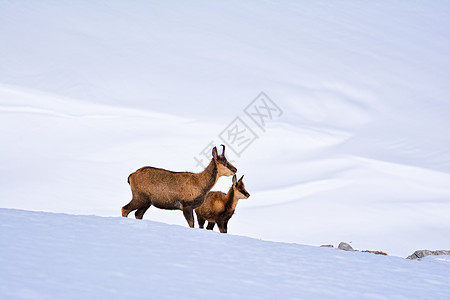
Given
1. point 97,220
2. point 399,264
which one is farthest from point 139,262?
point 399,264

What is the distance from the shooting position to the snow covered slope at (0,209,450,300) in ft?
22.4

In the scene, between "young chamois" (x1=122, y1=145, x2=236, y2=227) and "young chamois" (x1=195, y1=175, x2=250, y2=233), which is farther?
"young chamois" (x1=195, y1=175, x2=250, y2=233)

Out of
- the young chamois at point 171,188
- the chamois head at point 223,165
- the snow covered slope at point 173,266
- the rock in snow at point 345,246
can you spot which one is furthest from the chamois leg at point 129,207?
the rock in snow at point 345,246

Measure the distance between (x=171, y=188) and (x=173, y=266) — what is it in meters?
4.91

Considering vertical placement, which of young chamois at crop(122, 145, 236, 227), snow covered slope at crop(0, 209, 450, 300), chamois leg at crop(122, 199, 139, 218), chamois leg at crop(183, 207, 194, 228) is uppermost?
young chamois at crop(122, 145, 236, 227)

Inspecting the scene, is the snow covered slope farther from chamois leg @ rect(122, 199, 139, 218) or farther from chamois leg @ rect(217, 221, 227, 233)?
chamois leg @ rect(217, 221, 227, 233)

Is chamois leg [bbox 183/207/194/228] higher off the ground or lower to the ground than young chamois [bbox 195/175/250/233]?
lower

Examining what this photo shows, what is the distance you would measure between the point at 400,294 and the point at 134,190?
633 centimetres

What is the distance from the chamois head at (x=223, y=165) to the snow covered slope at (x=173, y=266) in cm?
269

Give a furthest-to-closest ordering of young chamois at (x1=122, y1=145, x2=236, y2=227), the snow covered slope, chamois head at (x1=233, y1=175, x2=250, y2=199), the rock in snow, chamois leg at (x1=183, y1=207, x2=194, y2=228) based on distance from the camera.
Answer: the rock in snow
chamois head at (x1=233, y1=175, x2=250, y2=199)
young chamois at (x1=122, y1=145, x2=236, y2=227)
chamois leg at (x1=183, y1=207, x2=194, y2=228)
the snow covered slope

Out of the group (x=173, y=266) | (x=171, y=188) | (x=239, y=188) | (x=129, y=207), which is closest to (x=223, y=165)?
(x=171, y=188)

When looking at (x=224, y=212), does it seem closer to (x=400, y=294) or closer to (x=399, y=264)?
(x=399, y=264)

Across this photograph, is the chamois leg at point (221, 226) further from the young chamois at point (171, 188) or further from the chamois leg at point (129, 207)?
the chamois leg at point (129, 207)

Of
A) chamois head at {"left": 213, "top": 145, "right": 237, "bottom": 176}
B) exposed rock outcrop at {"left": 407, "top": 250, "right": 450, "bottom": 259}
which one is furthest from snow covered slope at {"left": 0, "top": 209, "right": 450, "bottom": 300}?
exposed rock outcrop at {"left": 407, "top": 250, "right": 450, "bottom": 259}
